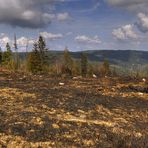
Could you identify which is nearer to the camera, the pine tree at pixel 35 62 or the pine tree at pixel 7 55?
the pine tree at pixel 35 62

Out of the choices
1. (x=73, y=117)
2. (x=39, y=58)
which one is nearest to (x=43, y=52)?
(x=39, y=58)

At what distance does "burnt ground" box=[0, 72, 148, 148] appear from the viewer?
10938mm

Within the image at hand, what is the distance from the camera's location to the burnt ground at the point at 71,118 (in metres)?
10.9

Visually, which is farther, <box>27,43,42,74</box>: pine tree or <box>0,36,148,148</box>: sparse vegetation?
<box>27,43,42,74</box>: pine tree

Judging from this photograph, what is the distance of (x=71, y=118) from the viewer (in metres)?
12.8

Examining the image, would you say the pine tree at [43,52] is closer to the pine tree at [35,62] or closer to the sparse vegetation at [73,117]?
the pine tree at [35,62]

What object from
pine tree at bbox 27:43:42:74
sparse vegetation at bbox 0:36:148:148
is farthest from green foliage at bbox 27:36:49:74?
sparse vegetation at bbox 0:36:148:148

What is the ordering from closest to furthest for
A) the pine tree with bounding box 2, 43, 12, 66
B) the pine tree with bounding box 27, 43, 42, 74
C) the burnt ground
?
the burnt ground < the pine tree with bounding box 27, 43, 42, 74 < the pine tree with bounding box 2, 43, 12, 66

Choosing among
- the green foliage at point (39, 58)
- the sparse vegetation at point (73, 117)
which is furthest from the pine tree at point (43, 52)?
the sparse vegetation at point (73, 117)

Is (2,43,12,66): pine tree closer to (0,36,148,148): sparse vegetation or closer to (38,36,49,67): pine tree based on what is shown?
(38,36,49,67): pine tree

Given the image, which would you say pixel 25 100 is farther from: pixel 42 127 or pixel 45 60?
pixel 45 60

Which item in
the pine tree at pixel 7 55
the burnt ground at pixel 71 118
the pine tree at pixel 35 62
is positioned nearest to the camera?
the burnt ground at pixel 71 118

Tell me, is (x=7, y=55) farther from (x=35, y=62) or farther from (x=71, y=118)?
(x=71, y=118)

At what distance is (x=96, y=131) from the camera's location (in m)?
11.9
